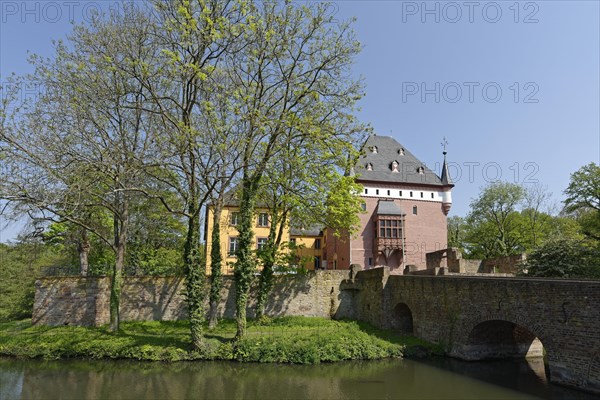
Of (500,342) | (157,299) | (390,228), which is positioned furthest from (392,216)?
(157,299)

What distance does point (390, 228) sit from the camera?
3669 centimetres

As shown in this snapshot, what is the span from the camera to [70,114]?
1703 cm

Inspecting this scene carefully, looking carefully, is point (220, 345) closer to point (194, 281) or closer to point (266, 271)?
point (194, 281)

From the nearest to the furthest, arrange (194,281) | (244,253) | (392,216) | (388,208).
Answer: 1. (194,281)
2. (244,253)
3. (392,216)
4. (388,208)

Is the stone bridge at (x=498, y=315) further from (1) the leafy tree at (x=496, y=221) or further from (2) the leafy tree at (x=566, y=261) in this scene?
(1) the leafy tree at (x=496, y=221)

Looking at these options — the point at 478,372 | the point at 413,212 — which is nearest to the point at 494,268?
the point at 413,212

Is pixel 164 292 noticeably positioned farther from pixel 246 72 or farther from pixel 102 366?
pixel 246 72

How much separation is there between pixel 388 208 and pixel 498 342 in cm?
2021

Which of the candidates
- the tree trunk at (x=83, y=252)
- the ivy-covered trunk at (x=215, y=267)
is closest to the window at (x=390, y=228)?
the ivy-covered trunk at (x=215, y=267)

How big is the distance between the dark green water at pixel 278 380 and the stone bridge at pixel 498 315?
2.50ft

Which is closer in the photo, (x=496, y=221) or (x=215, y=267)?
(x=215, y=267)

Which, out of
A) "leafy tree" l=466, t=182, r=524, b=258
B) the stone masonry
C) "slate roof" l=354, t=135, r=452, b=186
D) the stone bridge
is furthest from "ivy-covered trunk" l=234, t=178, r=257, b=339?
"leafy tree" l=466, t=182, r=524, b=258

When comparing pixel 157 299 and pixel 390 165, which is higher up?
pixel 390 165

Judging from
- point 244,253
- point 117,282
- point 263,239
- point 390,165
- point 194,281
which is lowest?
point 117,282
